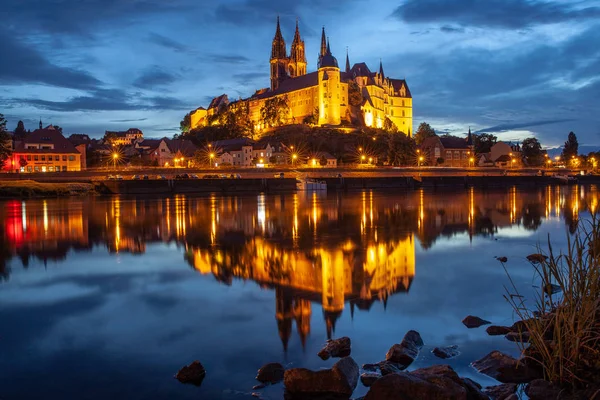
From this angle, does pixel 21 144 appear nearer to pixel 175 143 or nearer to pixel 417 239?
pixel 175 143

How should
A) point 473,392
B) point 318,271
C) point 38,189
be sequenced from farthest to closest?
1. point 38,189
2. point 318,271
3. point 473,392

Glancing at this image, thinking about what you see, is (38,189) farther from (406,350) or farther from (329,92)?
(329,92)

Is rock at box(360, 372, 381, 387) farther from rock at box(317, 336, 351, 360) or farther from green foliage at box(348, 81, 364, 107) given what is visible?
green foliage at box(348, 81, 364, 107)

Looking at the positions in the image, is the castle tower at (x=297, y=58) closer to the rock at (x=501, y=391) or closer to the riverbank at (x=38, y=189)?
the riverbank at (x=38, y=189)

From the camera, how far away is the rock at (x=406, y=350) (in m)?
7.59

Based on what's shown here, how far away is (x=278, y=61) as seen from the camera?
170875 millimetres

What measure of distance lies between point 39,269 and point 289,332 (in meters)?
9.83

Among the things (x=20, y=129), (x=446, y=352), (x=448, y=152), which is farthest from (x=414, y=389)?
(x=20, y=129)

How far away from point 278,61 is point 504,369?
561 ft

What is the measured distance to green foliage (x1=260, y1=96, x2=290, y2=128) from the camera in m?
146

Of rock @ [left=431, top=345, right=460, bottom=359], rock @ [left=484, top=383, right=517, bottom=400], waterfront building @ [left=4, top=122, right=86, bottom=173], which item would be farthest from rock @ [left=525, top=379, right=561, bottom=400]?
waterfront building @ [left=4, top=122, right=86, bottom=173]

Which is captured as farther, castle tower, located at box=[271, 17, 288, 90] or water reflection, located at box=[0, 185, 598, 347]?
castle tower, located at box=[271, 17, 288, 90]

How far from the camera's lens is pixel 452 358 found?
25.7ft

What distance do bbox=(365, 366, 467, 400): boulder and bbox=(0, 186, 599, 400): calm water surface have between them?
748 millimetres
